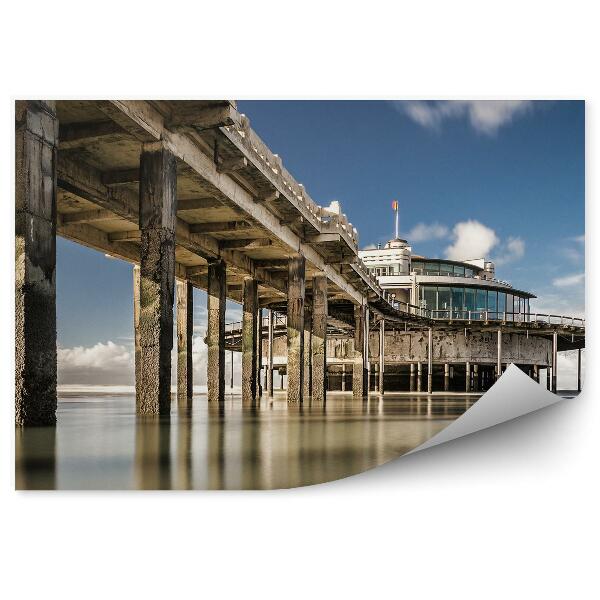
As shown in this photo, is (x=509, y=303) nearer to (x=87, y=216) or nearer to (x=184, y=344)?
(x=87, y=216)

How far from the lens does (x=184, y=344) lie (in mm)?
23219

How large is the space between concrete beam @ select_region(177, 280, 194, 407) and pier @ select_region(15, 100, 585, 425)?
0.20 feet

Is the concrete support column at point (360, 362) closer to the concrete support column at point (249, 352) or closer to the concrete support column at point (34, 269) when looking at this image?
the concrete support column at point (249, 352)

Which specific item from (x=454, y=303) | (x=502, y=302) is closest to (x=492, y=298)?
(x=502, y=302)

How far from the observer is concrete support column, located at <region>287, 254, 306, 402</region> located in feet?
69.3

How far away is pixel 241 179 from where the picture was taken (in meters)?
15.5

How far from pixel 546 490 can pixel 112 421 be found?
6.51m

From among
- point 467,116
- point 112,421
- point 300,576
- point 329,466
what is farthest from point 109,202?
point 300,576

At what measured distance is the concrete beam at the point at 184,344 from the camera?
74.3 feet

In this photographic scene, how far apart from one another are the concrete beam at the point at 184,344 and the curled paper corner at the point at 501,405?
1398cm

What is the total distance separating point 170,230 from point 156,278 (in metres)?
0.93

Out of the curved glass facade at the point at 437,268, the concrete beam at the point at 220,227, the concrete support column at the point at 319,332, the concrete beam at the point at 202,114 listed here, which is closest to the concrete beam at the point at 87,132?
the concrete beam at the point at 202,114

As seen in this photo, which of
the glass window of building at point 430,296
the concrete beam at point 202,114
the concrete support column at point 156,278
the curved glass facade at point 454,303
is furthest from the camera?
the glass window of building at point 430,296

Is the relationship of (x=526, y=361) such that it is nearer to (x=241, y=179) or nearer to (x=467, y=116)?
(x=241, y=179)
